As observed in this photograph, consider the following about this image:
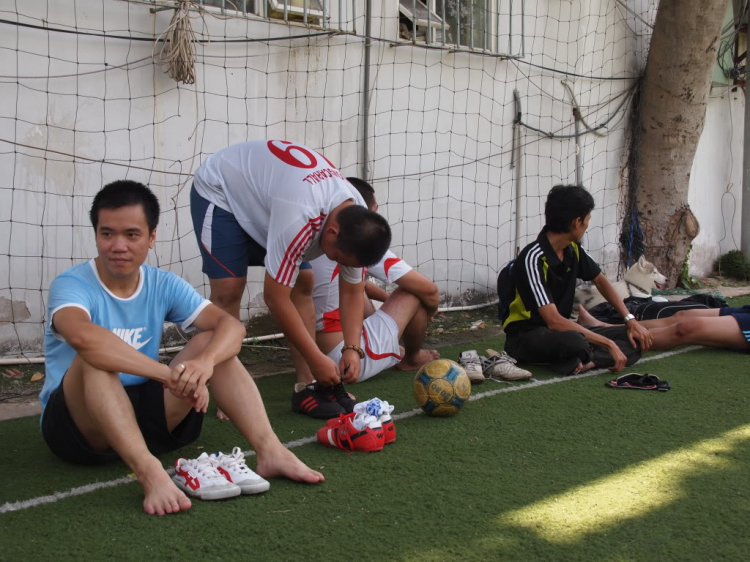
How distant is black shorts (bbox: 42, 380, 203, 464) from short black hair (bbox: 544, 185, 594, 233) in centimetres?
289

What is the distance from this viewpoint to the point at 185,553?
2529 millimetres

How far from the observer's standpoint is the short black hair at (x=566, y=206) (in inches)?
207

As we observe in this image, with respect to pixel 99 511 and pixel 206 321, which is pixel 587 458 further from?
pixel 99 511

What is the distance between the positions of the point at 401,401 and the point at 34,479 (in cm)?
202

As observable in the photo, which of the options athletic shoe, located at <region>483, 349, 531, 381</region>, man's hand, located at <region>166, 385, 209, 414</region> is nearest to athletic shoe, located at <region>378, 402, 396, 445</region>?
man's hand, located at <region>166, 385, 209, 414</region>

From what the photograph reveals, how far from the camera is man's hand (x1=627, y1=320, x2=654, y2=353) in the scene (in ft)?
17.9

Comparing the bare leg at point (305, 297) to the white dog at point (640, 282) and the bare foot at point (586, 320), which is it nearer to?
the bare foot at point (586, 320)

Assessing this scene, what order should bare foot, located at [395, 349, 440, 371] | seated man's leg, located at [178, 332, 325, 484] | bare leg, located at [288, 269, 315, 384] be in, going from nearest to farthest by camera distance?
seated man's leg, located at [178, 332, 325, 484] < bare leg, located at [288, 269, 315, 384] < bare foot, located at [395, 349, 440, 371]

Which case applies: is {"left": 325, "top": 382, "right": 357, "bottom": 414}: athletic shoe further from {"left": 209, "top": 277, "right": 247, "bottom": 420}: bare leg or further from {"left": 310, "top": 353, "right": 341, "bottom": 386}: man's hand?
{"left": 209, "top": 277, "right": 247, "bottom": 420}: bare leg

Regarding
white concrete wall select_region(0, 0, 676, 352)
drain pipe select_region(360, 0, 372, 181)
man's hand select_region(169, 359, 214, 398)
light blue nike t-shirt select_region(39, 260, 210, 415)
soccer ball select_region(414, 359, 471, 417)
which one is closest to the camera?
man's hand select_region(169, 359, 214, 398)

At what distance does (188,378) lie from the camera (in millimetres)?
2926

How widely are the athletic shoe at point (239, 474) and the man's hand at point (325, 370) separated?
811mm

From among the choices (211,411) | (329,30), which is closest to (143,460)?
(211,411)

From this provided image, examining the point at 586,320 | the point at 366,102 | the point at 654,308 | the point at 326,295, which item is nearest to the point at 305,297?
the point at 326,295
